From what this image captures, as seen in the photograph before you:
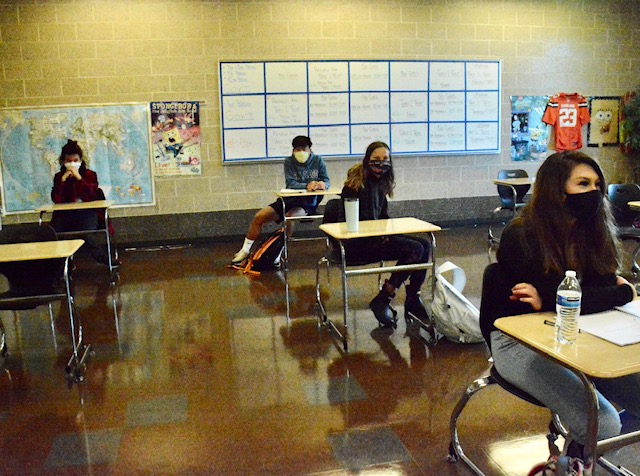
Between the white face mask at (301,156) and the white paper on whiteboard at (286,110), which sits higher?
the white paper on whiteboard at (286,110)

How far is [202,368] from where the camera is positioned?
3.25 metres

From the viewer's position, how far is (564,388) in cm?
169

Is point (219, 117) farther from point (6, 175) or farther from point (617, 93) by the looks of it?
point (617, 93)

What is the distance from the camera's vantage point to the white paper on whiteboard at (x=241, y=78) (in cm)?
672

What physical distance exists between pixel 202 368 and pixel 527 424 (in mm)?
1715

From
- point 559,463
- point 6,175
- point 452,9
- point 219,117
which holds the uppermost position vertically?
point 452,9

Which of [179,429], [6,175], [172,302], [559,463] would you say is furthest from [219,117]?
[559,463]

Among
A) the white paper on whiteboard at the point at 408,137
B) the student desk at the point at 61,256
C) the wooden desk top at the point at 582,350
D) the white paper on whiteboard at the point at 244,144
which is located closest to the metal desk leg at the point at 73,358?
the student desk at the point at 61,256

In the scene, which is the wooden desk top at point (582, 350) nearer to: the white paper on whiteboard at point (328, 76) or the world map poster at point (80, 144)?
the white paper on whiteboard at point (328, 76)

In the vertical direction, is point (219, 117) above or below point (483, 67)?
below

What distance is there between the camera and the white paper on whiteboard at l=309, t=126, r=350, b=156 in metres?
7.05

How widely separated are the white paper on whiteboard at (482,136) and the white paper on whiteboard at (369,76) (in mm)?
1269

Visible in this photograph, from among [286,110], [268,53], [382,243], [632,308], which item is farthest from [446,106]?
[632,308]

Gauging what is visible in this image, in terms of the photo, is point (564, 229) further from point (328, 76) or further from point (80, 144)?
point (80, 144)
